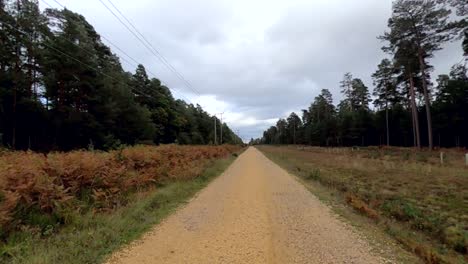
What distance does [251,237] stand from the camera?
21.2 ft

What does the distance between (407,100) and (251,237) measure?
73.9 metres

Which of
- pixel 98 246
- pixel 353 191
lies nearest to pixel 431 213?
pixel 353 191

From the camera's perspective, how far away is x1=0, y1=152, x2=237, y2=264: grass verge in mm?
5219

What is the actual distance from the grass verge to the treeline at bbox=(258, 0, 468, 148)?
30510 millimetres

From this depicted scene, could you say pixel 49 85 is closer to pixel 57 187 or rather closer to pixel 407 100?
pixel 57 187

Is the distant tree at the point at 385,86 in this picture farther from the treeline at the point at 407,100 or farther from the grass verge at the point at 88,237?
the grass verge at the point at 88,237

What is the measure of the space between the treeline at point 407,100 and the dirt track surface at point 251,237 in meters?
27.9

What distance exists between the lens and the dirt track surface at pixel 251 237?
17.5 ft

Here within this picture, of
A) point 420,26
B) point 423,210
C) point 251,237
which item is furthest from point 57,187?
point 420,26

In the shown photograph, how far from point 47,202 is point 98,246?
2.31 m

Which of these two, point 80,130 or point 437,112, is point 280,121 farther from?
point 80,130

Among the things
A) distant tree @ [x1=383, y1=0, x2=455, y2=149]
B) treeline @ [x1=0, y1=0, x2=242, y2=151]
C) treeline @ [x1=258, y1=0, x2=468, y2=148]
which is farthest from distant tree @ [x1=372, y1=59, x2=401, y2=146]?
treeline @ [x1=0, y1=0, x2=242, y2=151]

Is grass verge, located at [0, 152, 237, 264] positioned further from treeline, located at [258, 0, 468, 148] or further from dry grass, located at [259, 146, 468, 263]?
treeline, located at [258, 0, 468, 148]

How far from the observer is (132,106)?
45781 mm
